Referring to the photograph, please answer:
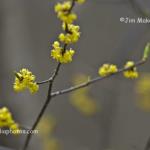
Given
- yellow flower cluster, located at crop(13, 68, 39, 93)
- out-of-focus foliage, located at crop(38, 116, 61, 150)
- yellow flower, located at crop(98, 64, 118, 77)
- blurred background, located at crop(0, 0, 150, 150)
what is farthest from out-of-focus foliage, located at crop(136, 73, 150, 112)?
yellow flower cluster, located at crop(13, 68, 39, 93)

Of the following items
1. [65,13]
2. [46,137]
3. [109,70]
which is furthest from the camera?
[46,137]

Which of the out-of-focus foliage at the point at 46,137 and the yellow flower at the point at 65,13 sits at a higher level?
the yellow flower at the point at 65,13

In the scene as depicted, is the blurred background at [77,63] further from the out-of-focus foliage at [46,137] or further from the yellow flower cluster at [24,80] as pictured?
the yellow flower cluster at [24,80]

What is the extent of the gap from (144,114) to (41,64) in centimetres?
146

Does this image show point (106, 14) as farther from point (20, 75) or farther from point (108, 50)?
point (20, 75)

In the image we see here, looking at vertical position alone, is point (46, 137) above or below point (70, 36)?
below

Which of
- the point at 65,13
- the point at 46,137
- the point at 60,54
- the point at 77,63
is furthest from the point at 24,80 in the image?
the point at 77,63

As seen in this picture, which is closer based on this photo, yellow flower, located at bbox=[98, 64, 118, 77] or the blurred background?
yellow flower, located at bbox=[98, 64, 118, 77]

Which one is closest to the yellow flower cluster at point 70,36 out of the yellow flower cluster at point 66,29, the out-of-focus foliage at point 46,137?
the yellow flower cluster at point 66,29

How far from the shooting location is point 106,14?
553 centimetres

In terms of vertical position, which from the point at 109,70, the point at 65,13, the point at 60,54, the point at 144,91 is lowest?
the point at 144,91

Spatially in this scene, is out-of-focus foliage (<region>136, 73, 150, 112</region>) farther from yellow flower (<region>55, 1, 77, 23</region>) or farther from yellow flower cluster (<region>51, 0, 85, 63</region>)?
yellow flower (<region>55, 1, 77, 23</region>)

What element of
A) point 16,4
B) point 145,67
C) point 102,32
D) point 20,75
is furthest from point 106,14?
point 20,75

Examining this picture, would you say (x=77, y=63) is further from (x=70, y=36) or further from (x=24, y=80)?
(x=70, y=36)
